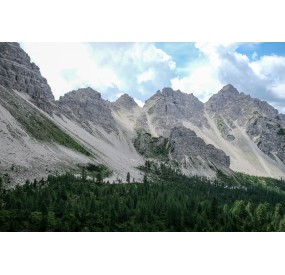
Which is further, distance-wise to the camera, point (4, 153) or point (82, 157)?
point (82, 157)

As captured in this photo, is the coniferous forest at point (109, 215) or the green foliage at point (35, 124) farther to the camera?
the green foliage at point (35, 124)

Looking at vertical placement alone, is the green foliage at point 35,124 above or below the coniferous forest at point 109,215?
above

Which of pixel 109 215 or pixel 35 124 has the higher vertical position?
pixel 35 124

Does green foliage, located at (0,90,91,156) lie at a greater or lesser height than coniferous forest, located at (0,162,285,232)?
greater

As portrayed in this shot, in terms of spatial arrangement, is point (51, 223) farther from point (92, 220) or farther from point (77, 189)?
point (77, 189)

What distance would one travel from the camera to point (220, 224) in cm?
7206

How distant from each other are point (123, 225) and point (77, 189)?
136 feet

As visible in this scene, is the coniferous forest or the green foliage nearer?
the coniferous forest

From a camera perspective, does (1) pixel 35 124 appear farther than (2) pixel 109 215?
Yes
